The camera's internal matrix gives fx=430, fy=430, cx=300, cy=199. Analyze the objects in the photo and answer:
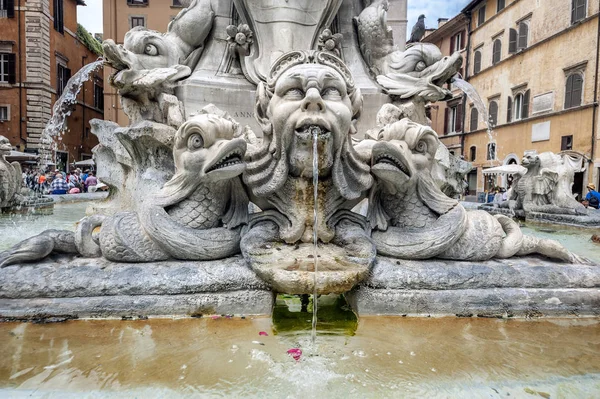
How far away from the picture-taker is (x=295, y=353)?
1.87 meters

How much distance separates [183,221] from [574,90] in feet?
75.6

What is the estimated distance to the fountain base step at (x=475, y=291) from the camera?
7.57 feet

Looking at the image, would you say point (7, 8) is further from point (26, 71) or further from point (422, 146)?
point (422, 146)

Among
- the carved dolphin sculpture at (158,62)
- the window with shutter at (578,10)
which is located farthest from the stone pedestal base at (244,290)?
the window with shutter at (578,10)

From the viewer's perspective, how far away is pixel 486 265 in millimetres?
2508

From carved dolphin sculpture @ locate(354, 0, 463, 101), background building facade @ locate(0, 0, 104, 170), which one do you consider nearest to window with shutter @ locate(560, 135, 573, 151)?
carved dolphin sculpture @ locate(354, 0, 463, 101)

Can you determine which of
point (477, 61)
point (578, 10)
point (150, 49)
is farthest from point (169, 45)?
point (477, 61)

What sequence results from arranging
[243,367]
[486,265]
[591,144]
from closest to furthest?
[243,367]
[486,265]
[591,144]

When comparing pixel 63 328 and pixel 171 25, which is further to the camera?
pixel 171 25

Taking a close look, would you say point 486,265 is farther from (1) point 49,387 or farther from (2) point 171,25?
(2) point 171,25

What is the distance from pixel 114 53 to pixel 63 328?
2.92m

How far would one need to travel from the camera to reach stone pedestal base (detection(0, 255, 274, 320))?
7.18 ft

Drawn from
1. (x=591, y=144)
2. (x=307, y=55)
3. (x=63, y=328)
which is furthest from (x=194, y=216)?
(x=591, y=144)

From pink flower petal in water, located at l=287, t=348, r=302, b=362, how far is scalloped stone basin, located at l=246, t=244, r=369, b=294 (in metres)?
0.32
